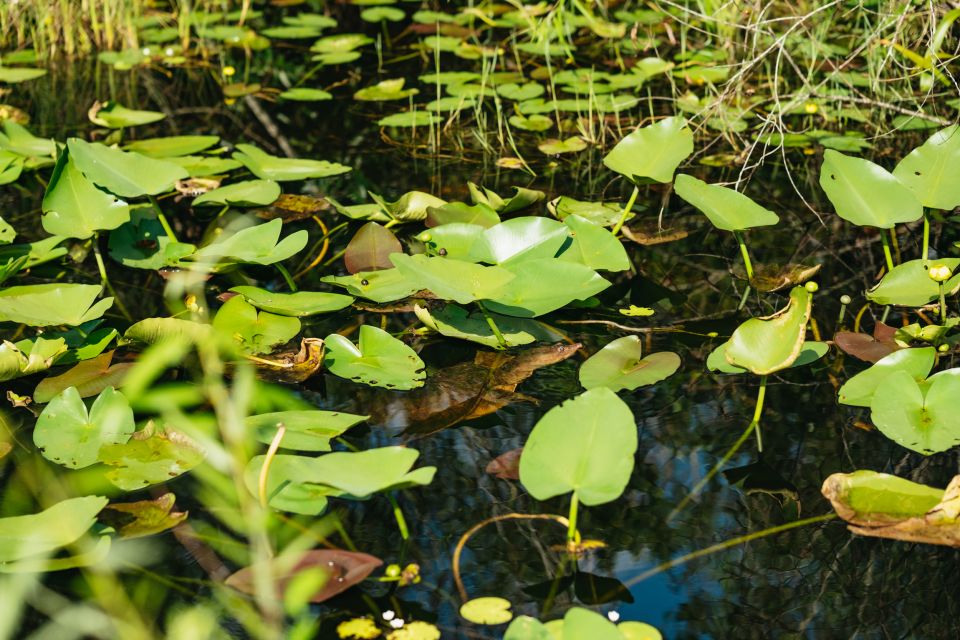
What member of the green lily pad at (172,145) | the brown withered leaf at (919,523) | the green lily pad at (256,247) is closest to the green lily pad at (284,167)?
the green lily pad at (172,145)

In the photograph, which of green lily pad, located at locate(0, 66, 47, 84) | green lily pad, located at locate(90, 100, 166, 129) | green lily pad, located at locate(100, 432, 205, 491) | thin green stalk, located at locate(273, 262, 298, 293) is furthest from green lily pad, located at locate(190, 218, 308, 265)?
green lily pad, located at locate(0, 66, 47, 84)

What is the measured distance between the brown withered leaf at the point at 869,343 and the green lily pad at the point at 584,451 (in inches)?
23.1

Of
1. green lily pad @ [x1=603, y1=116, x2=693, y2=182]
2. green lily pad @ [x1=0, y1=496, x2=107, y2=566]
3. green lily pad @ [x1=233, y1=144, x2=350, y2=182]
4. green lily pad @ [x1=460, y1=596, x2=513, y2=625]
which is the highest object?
green lily pad @ [x1=603, y1=116, x2=693, y2=182]

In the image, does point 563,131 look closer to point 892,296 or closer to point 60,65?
point 892,296

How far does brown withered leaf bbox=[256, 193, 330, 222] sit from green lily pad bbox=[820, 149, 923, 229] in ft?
3.58

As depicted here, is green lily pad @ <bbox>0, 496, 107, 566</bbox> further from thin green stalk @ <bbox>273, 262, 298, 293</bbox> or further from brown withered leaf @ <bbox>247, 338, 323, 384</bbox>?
thin green stalk @ <bbox>273, 262, 298, 293</bbox>

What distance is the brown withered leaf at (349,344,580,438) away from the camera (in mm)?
1602

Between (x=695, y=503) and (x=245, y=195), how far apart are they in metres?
1.21

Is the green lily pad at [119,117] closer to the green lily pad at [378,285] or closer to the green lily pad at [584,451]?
the green lily pad at [378,285]

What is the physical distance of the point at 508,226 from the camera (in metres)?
1.88

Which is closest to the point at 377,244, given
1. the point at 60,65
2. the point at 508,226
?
the point at 508,226

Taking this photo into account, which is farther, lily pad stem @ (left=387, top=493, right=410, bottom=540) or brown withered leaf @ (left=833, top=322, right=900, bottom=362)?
brown withered leaf @ (left=833, top=322, right=900, bottom=362)

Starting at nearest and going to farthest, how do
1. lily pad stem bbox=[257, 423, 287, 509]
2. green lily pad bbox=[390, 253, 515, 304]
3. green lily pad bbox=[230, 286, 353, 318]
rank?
lily pad stem bbox=[257, 423, 287, 509], green lily pad bbox=[390, 253, 515, 304], green lily pad bbox=[230, 286, 353, 318]

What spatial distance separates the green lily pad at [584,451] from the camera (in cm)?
129
